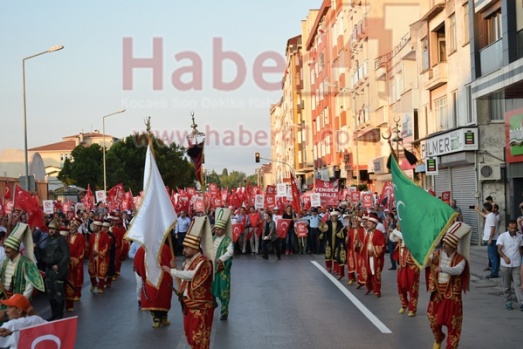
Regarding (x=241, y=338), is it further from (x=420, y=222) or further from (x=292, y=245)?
(x=292, y=245)

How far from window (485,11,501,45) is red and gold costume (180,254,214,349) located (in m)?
A: 20.1

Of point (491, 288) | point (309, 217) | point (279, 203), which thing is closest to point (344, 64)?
point (279, 203)

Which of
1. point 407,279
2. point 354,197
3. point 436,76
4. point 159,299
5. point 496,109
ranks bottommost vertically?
point 159,299

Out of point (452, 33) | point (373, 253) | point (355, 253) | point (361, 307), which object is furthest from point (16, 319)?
point (452, 33)

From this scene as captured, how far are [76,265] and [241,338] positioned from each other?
199 inches

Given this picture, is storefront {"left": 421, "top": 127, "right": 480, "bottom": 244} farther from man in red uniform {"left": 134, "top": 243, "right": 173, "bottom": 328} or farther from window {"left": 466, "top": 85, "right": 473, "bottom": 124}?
man in red uniform {"left": 134, "top": 243, "right": 173, "bottom": 328}

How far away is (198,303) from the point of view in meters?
9.71

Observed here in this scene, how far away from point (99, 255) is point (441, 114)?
2107 centimetres

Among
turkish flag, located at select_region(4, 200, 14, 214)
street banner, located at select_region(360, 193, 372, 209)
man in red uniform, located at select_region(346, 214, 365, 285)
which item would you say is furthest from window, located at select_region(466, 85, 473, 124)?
turkish flag, located at select_region(4, 200, 14, 214)

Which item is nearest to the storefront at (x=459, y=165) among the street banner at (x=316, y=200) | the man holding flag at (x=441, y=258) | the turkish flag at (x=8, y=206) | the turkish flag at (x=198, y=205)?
the street banner at (x=316, y=200)

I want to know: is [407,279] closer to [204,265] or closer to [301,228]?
[204,265]

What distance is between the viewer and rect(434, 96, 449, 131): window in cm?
3471

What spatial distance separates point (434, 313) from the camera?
10586 mm

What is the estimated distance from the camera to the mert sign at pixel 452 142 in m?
30.5
